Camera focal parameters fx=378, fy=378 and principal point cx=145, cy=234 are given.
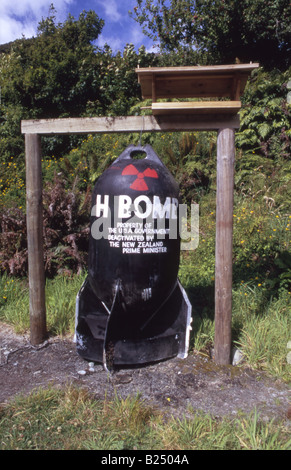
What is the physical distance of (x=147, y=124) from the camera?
3.00 metres

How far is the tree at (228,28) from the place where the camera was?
1084 cm

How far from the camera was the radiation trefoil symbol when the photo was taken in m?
2.79

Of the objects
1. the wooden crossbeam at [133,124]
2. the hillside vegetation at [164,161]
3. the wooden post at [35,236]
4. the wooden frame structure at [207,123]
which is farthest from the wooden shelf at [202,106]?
the hillside vegetation at [164,161]

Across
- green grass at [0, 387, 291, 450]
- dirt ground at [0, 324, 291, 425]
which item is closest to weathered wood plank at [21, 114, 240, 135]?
dirt ground at [0, 324, 291, 425]

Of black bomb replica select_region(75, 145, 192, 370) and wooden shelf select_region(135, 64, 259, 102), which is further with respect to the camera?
black bomb replica select_region(75, 145, 192, 370)

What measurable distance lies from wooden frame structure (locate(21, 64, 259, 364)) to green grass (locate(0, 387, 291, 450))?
869 millimetres

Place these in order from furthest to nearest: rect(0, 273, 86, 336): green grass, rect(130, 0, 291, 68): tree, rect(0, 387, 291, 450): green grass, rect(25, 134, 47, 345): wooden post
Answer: rect(130, 0, 291, 68): tree → rect(0, 273, 86, 336): green grass → rect(25, 134, 47, 345): wooden post → rect(0, 387, 291, 450): green grass

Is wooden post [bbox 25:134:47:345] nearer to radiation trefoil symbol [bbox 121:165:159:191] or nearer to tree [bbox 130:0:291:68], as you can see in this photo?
radiation trefoil symbol [bbox 121:165:159:191]

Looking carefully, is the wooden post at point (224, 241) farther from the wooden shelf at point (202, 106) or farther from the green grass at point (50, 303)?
the green grass at point (50, 303)

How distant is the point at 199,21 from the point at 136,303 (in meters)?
11.7

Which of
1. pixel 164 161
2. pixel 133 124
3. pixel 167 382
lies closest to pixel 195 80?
pixel 133 124

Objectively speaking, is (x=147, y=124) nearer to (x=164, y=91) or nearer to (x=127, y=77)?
(x=164, y=91)

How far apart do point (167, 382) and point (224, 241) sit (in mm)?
1137

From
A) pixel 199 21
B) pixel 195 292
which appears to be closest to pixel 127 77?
pixel 199 21
